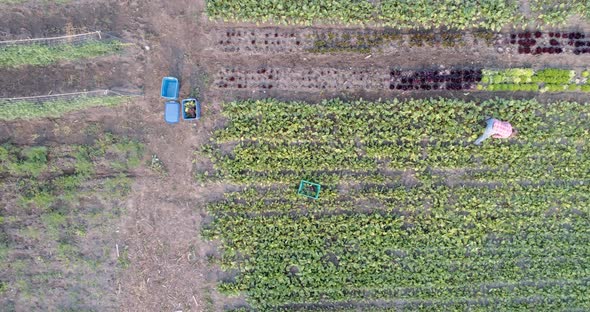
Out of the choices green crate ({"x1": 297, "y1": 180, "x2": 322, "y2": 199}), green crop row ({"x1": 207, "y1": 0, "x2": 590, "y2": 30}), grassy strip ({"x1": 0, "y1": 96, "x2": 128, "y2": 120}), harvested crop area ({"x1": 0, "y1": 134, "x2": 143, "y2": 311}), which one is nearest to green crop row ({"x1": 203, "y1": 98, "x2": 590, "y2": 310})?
green crate ({"x1": 297, "y1": 180, "x2": 322, "y2": 199})

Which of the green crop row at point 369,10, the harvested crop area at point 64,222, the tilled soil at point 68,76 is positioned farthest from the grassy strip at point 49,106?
the green crop row at point 369,10

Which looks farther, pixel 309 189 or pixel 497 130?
Answer: pixel 309 189

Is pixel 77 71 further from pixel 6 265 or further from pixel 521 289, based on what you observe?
pixel 521 289

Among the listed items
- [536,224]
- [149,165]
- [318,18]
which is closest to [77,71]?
[149,165]

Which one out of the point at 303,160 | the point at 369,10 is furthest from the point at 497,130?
the point at 303,160

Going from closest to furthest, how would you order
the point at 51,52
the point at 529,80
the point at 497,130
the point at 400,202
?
1. the point at 497,130
2. the point at 51,52
3. the point at 529,80
4. the point at 400,202

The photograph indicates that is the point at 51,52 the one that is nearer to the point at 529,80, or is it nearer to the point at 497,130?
the point at 497,130
